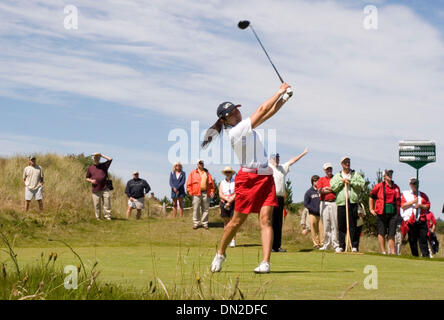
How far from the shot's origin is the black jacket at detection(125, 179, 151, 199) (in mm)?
27203

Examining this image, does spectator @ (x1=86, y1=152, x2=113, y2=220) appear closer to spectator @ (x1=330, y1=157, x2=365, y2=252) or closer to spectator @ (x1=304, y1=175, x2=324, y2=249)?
spectator @ (x1=304, y1=175, x2=324, y2=249)

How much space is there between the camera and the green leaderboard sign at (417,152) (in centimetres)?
2516

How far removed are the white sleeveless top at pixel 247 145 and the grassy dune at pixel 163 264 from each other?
4.31ft

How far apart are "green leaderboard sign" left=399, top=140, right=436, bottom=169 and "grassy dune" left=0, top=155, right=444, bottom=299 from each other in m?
4.71

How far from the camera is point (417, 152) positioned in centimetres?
2531

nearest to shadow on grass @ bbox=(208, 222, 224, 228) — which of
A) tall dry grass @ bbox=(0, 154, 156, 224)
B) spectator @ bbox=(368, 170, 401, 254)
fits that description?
tall dry grass @ bbox=(0, 154, 156, 224)

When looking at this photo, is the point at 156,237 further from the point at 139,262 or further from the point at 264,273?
the point at 264,273

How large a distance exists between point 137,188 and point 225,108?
18141mm

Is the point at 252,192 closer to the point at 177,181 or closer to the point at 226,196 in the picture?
the point at 226,196

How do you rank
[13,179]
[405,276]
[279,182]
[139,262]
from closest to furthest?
[405,276], [139,262], [279,182], [13,179]

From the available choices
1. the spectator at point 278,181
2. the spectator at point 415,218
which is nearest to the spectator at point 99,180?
the spectator at point 278,181

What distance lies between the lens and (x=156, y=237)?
2411cm
